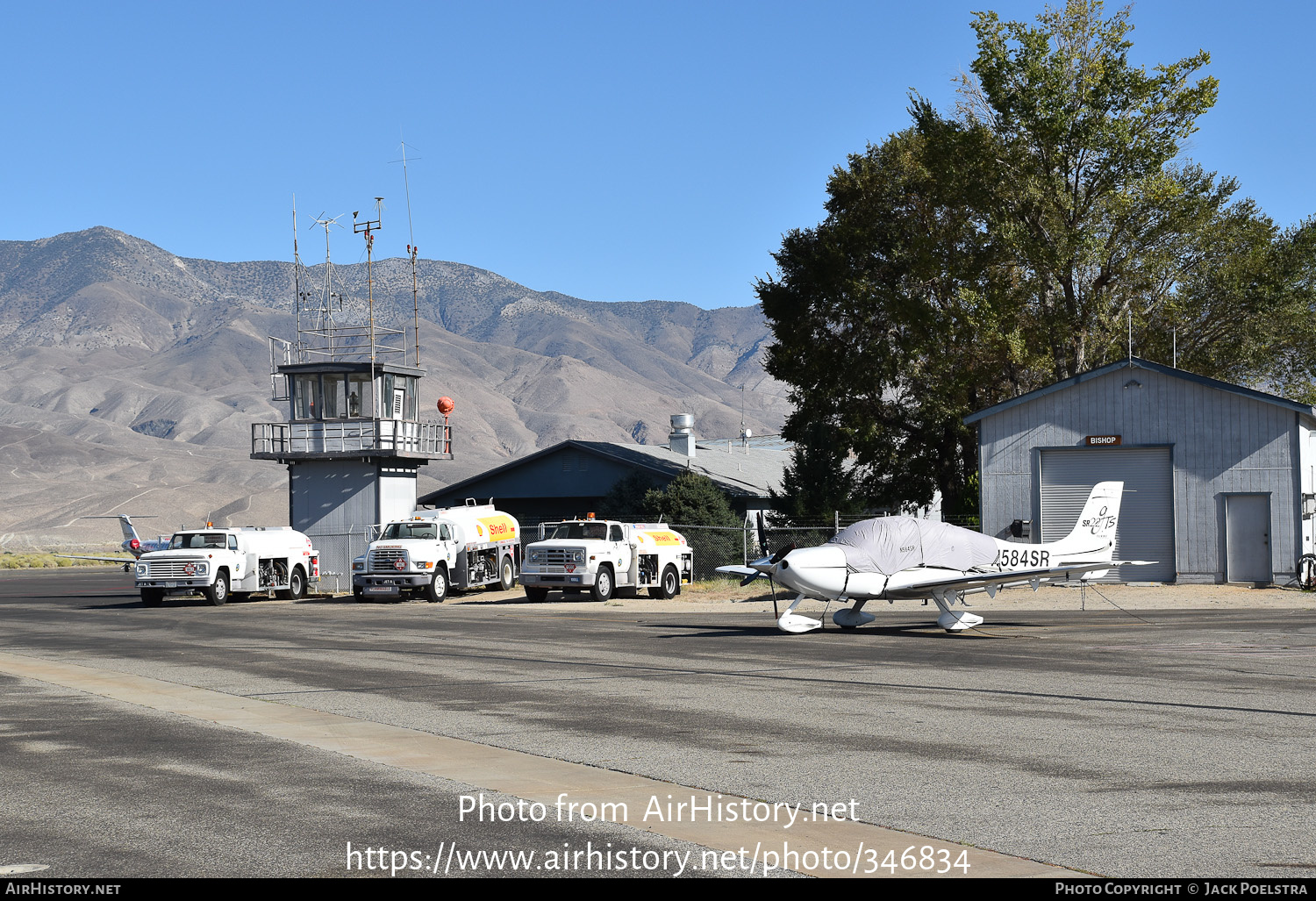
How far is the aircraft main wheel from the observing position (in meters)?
35.4

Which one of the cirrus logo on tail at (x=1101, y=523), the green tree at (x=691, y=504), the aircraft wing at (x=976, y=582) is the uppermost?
the green tree at (x=691, y=504)

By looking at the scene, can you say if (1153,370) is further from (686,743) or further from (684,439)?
(686,743)

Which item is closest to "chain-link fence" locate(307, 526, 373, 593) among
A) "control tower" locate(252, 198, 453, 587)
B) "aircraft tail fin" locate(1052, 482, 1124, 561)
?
"control tower" locate(252, 198, 453, 587)

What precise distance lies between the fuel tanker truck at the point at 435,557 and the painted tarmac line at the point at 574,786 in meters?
20.6

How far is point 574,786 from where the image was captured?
8.84 m

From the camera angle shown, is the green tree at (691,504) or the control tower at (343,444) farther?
the control tower at (343,444)

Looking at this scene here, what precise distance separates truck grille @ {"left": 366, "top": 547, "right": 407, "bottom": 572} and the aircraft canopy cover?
16.4 m

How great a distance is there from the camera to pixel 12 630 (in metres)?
25.4

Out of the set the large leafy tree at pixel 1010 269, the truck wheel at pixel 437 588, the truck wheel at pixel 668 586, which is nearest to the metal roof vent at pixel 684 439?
the large leafy tree at pixel 1010 269

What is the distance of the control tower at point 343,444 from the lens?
148 ft

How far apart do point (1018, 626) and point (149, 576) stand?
22905 millimetres

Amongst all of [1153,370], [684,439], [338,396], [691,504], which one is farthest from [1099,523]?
[684,439]

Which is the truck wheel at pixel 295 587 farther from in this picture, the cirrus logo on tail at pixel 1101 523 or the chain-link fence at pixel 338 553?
the cirrus logo on tail at pixel 1101 523

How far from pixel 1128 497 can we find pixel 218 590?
80.7 feet
